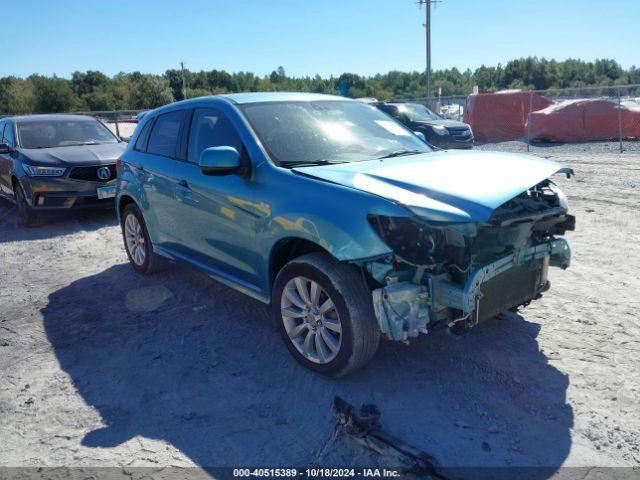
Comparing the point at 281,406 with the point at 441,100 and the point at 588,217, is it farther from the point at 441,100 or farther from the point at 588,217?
the point at 441,100

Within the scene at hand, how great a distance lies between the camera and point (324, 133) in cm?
432

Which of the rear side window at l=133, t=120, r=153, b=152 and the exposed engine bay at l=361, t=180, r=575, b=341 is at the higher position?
the rear side window at l=133, t=120, r=153, b=152

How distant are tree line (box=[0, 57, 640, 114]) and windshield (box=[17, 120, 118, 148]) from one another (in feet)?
152

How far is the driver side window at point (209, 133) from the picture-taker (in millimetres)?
4305

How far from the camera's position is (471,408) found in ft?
10.7

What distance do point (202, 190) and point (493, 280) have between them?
239cm

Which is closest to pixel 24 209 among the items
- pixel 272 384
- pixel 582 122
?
pixel 272 384

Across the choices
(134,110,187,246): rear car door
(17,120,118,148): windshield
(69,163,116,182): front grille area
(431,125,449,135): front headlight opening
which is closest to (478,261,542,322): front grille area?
(134,110,187,246): rear car door

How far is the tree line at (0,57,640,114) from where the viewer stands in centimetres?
7094

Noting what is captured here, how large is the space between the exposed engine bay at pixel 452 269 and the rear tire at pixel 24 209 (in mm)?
7143

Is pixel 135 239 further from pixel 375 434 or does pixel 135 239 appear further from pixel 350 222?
pixel 375 434

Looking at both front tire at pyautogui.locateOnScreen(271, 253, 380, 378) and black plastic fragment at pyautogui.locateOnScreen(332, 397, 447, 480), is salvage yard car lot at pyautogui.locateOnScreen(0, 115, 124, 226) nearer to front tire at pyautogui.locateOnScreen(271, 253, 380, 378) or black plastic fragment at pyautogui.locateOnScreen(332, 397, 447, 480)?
front tire at pyautogui.locateOnScreen(271, 253, 380, 378)

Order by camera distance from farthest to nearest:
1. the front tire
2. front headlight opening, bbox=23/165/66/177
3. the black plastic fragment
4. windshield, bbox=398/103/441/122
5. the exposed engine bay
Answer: windshield, bbox=398/103/441/122, front headlight opening, bbox=23/165/66/177, the front tire, the exposed engine bay, the black plastic fragment

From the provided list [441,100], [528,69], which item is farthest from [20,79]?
[528,69]
